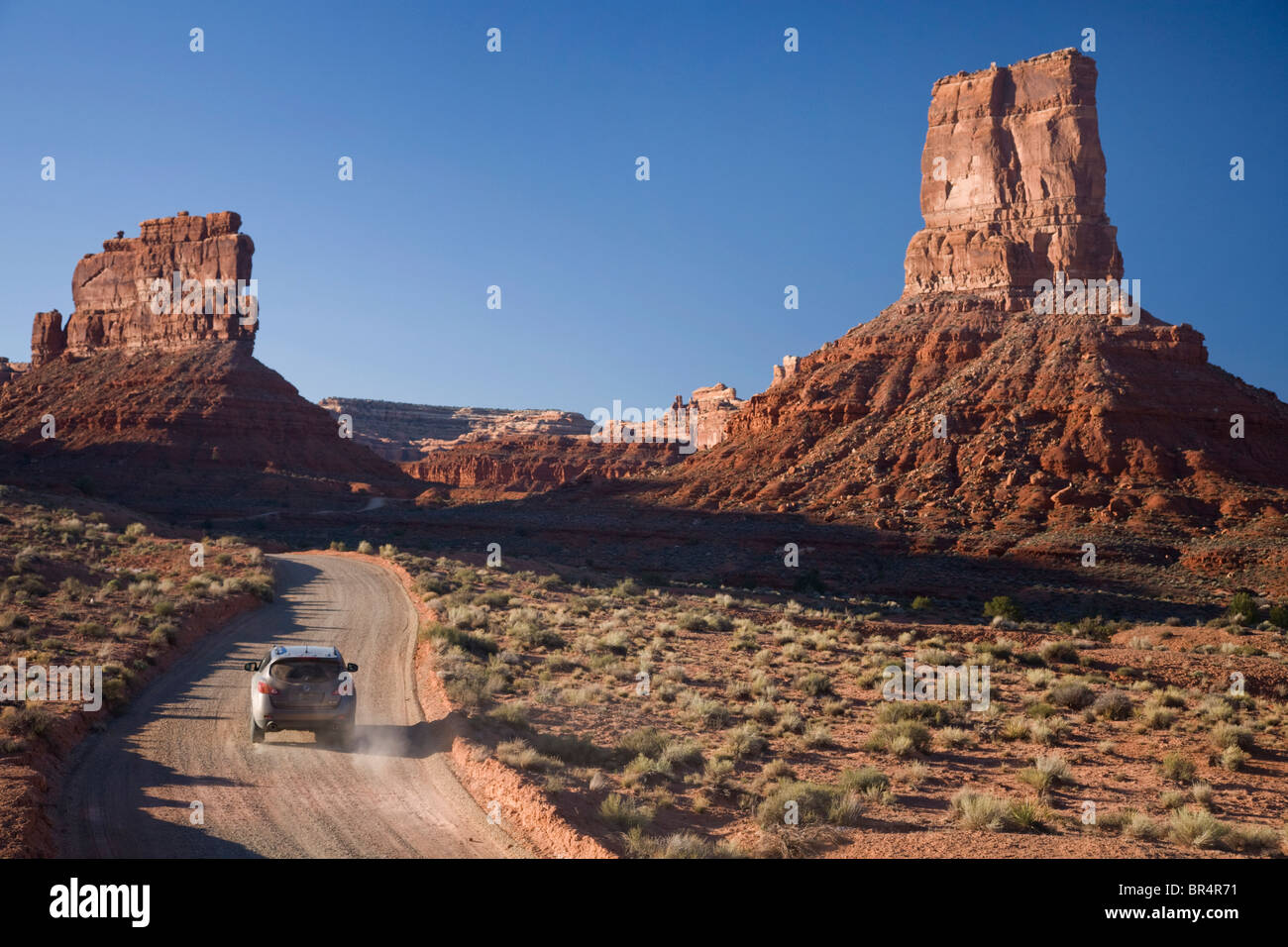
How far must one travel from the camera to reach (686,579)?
47.0m

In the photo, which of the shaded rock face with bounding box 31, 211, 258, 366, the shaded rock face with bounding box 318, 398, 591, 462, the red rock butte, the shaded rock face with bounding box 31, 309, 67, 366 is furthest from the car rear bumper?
the shaded rock face with bounding box 318, 398, 591, 462

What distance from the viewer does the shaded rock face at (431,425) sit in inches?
6019

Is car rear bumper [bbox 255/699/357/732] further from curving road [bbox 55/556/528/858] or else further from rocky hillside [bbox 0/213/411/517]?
rocky hillside [bbox 0/213/411/517]

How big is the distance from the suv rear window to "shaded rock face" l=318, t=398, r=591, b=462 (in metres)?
135

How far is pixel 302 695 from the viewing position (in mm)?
12539

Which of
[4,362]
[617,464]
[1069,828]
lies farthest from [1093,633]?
[4,362]

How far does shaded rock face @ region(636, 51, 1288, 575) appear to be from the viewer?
5047cm

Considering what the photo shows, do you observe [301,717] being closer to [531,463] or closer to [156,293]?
[531,463]

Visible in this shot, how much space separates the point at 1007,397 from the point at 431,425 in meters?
131

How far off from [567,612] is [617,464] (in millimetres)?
85341

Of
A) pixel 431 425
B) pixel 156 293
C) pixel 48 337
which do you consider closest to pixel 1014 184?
pixel 156 293

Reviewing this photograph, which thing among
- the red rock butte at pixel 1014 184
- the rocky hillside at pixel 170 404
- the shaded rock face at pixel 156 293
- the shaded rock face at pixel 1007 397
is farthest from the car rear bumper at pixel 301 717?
the shaded rock face at pixel 156 293

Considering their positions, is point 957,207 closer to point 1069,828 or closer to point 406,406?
point 1069,828

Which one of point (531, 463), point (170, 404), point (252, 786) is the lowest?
point (252, 786)
